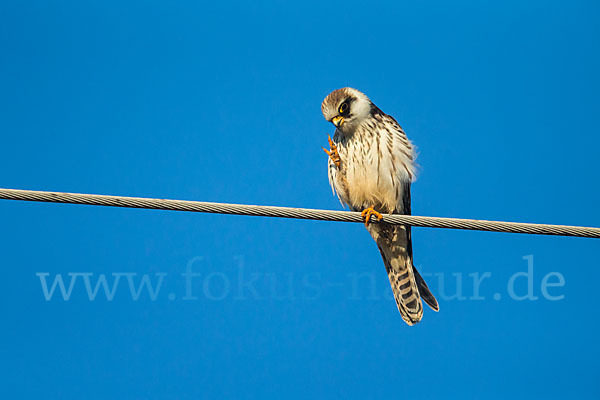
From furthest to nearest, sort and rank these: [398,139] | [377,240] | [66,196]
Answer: [377,240] → [398,139] → [66,196]

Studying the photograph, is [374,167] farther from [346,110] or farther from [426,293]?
[426,293]

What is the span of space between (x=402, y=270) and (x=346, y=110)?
1608mm

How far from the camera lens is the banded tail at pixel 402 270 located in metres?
6.25

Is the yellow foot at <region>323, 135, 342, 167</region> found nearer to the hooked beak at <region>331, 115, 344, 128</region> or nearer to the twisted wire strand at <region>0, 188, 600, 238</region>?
the hooked beak at <region>331, 115, 344, 128</region>

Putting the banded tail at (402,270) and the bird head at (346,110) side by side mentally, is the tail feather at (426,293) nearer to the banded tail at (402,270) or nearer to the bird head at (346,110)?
the banded tail at (402,270)

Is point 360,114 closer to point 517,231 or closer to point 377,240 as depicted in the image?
point 377,240

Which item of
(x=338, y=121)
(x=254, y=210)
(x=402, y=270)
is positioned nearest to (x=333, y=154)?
(x=338, y=121)

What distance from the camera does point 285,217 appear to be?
4.11 metres

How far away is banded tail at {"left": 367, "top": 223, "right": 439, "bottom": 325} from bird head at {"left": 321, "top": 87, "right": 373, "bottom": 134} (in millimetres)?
981

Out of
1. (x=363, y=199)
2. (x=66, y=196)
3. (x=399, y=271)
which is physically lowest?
(x=66, y=196)

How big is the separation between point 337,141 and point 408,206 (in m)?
0.88

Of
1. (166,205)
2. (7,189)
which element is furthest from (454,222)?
(7,189)

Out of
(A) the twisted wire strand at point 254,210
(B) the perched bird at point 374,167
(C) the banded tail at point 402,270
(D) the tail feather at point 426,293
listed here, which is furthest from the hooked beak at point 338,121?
(A) the twisted wire strand at point 254,210

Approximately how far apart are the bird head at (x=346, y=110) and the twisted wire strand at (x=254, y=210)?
1.92 metres
